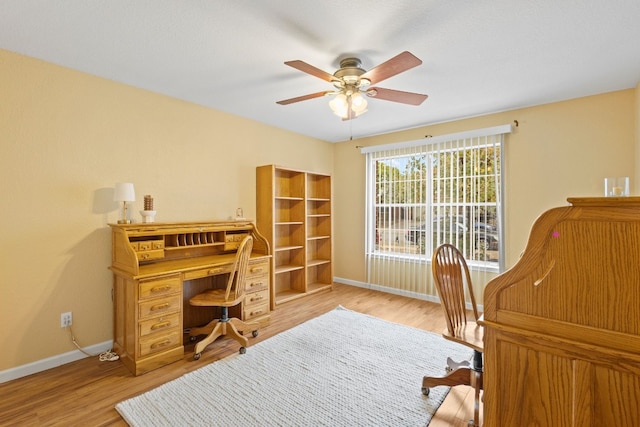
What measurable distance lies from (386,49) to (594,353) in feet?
7.22

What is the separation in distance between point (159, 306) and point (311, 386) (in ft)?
4.77

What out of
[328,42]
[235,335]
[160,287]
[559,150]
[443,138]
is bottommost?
[235,335]

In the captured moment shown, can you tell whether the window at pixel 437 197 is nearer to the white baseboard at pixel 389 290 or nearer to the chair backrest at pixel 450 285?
the white baseboard at pixel 389 290

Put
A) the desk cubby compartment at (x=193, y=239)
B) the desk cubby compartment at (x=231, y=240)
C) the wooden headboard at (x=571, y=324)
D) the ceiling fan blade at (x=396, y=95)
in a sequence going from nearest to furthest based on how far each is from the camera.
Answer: the wooden headboard at (x=571, y=324) < the ceiling fan blade at (x=396, y=95) < the desk cubby compartment at (x=193, y=239) < the desk cubby compartment at (x=231, y=240)

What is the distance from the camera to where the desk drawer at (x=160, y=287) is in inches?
95.4

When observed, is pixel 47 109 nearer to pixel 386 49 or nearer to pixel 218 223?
pixel 218 223

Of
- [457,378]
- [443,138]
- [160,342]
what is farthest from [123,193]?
[443,138]

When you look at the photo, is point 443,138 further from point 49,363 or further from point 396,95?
point 49,363

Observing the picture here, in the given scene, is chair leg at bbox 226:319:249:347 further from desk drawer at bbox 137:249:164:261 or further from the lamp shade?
the lamp shade

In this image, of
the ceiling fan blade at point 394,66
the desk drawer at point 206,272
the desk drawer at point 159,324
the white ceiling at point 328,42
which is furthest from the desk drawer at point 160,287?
the ceiling fan blade at point 394,66

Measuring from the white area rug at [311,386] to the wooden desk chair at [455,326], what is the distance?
0.21m

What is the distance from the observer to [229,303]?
275cm

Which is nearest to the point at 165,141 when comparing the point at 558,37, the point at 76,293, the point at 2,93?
the point at 2,93

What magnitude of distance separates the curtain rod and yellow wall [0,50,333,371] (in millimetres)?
2715
